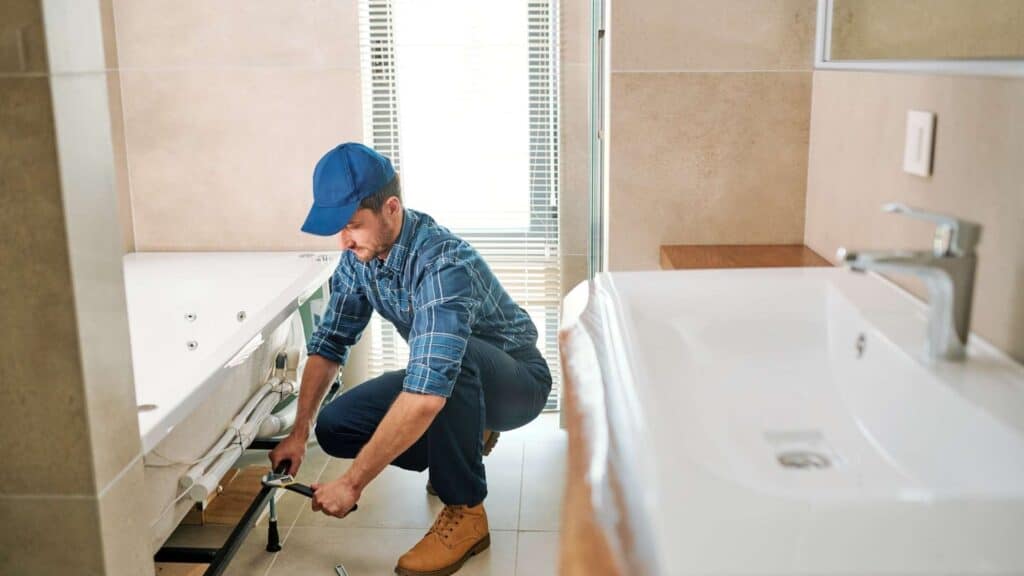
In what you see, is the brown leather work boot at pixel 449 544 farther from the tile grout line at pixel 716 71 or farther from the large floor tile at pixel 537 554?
the tile grout line at pixel 716 71

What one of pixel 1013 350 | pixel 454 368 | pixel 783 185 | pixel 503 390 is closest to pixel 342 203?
pixel 454 368

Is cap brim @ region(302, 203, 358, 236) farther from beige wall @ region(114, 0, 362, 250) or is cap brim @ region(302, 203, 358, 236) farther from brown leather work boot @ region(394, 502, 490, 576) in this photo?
beige wall @ region(114, 0, 362, 250)

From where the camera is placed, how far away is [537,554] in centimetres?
267

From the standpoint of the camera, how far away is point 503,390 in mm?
2746

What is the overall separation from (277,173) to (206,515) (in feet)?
4.20

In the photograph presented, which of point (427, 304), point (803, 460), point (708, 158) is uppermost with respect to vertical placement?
point (708, 158)

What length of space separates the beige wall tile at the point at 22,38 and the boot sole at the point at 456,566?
1.59 metres

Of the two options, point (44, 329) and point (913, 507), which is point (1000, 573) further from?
point (44, 329)

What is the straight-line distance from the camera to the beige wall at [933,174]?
1.34 m

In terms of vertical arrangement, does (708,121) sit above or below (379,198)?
above

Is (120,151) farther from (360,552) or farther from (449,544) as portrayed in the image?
(449,544)

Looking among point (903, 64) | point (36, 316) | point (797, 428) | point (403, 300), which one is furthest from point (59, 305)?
point (903, 64)

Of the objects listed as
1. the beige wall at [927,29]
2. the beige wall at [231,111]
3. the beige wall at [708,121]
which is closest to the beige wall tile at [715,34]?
the beige wall at [708,121]

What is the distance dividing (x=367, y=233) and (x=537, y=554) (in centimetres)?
94
